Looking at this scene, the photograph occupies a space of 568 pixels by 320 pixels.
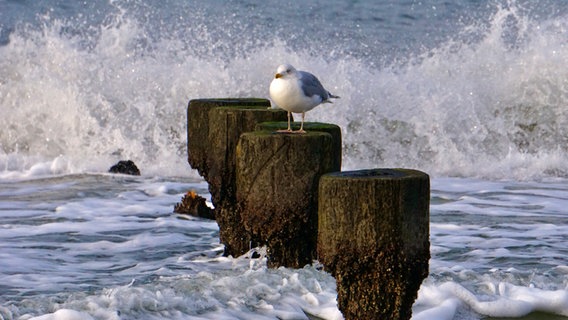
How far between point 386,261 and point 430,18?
17.4 metres

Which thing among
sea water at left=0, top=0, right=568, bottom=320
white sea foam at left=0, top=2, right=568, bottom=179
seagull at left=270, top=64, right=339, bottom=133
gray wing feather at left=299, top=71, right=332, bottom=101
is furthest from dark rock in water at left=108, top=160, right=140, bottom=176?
seagull at left=270, top=64, right=339, bottom=133

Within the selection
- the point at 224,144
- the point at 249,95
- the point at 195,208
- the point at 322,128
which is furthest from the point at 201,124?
the point at 249,95

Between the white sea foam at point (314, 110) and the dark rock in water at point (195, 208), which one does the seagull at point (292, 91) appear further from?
the white sea foam at point (314, 110)

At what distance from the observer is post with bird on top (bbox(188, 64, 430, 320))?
4.57 metres

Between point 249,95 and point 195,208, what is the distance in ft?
18.4

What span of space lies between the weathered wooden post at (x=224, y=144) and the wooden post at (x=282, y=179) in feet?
2.20

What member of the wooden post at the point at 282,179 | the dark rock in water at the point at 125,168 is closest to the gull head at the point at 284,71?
the wooden post at the point at 282,179

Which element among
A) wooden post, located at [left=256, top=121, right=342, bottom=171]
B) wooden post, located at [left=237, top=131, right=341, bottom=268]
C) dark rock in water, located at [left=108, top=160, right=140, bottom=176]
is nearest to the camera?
wooden post, located at [left=237, top=131, right=341, bottom=268]

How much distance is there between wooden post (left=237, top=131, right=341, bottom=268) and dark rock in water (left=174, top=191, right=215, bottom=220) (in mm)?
2581

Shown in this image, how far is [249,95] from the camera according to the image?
1388cm

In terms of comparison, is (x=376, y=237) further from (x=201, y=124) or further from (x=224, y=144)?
(x=201, y=124)

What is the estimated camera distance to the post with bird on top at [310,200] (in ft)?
15.0

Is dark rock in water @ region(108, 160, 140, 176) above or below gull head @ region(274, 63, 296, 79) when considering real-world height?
below

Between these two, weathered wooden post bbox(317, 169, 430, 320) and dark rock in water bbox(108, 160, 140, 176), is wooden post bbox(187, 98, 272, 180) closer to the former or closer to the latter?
weathered wooden post bbox(317, 169, 430, 320)
